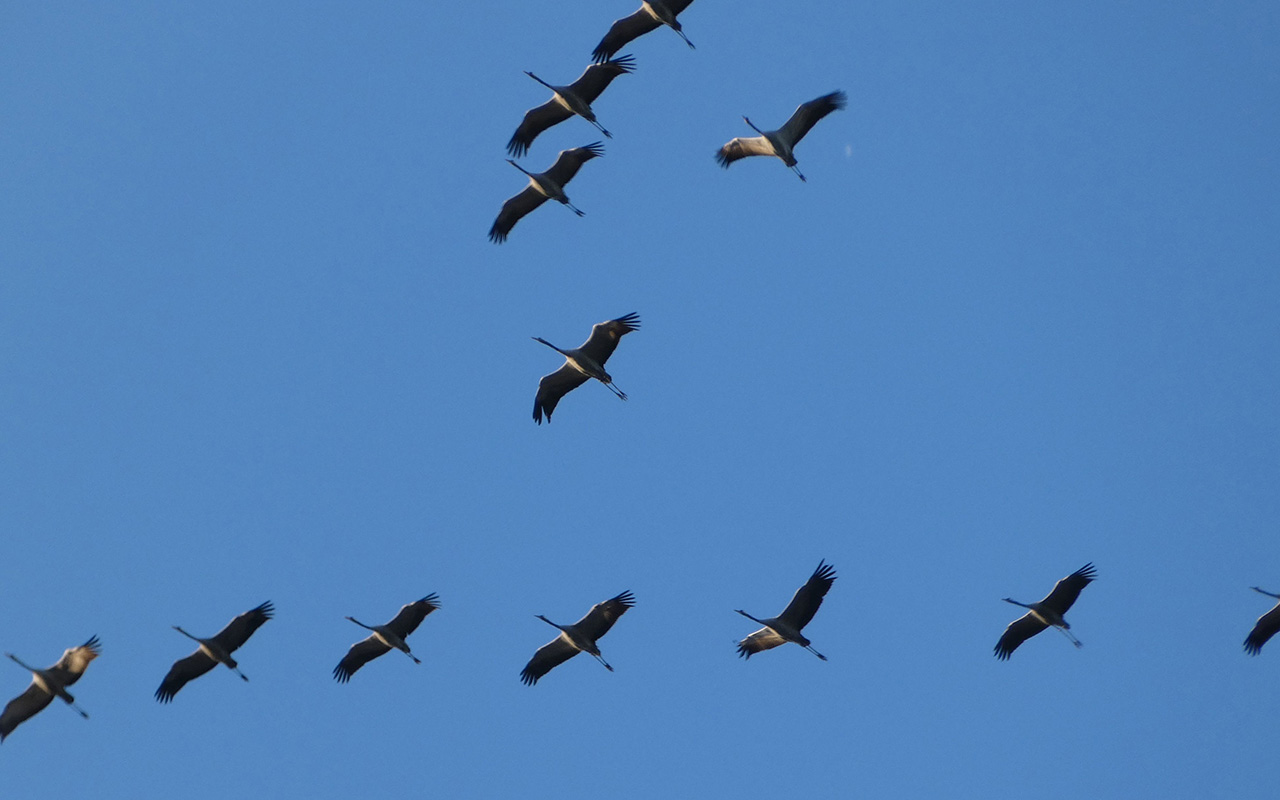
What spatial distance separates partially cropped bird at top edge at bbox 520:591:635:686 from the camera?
2789cm

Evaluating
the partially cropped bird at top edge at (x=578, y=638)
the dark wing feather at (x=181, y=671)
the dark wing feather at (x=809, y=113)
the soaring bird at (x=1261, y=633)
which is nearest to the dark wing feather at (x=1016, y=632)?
the soaring bird at (x=1261, y=633)

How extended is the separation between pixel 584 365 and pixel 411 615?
5407 mm

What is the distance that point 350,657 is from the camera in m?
30.0

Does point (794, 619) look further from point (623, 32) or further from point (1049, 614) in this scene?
point (623, 32)

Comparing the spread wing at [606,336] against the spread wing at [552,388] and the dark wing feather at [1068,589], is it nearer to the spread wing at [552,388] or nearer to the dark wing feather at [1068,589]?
the spread wing at [552,388]

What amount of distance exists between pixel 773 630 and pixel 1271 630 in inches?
367

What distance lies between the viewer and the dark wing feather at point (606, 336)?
2841 cm

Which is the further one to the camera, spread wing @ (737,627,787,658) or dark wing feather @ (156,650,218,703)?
dark wing feather @ (156,650,218,703)

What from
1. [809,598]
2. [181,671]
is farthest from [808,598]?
[181,671]

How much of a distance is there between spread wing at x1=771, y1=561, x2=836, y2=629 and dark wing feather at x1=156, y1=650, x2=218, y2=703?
413 inches

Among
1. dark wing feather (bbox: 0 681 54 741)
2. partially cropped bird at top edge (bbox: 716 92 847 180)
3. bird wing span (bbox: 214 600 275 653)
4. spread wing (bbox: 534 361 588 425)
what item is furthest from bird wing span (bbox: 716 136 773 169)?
dark wing feather (bbox: 0 681 54 741)

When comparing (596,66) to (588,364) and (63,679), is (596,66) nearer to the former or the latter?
(588,364)

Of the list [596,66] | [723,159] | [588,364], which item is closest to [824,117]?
[723,159]

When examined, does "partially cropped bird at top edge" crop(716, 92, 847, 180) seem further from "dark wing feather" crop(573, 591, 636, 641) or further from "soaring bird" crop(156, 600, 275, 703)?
"soaring bird" crop(156, 600, 275, 703)
